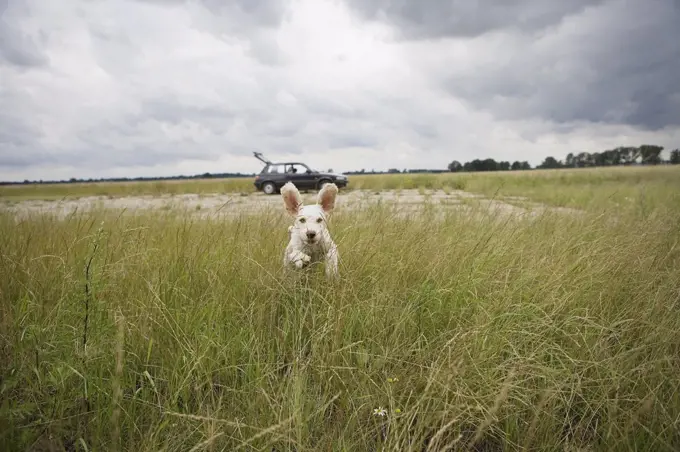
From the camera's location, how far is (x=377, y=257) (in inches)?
105

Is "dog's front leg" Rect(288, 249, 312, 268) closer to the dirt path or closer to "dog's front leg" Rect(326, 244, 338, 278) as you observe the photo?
"dog's front leg" Rect(326, 244, 338, 278)

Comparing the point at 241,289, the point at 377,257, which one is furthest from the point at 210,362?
the point at 377,257

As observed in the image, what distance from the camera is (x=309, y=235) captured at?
2232 millimetres

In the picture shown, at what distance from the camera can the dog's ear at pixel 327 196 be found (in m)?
2.64

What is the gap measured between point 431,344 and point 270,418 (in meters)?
0.88

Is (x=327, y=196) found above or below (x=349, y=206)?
above

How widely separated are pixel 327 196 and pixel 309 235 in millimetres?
551

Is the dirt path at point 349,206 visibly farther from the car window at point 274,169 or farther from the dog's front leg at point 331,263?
the car window at point 274,169

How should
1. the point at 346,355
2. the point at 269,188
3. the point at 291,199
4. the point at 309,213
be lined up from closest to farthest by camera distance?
the point at 346,355
the point at 309,213
the point at 291,199
the point at 269,188

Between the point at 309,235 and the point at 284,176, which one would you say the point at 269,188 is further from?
the point at 309,235

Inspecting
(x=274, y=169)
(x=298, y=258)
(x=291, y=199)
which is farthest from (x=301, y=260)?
(x=274, y=169)

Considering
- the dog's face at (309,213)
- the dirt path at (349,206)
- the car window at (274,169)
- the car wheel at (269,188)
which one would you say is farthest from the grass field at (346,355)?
the car window at (274,169)

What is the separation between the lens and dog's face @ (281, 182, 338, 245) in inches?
89.7

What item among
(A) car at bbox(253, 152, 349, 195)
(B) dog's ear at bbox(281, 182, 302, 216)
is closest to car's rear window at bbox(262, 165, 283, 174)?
(A) car at bbox(253, 152, 349, 195)
